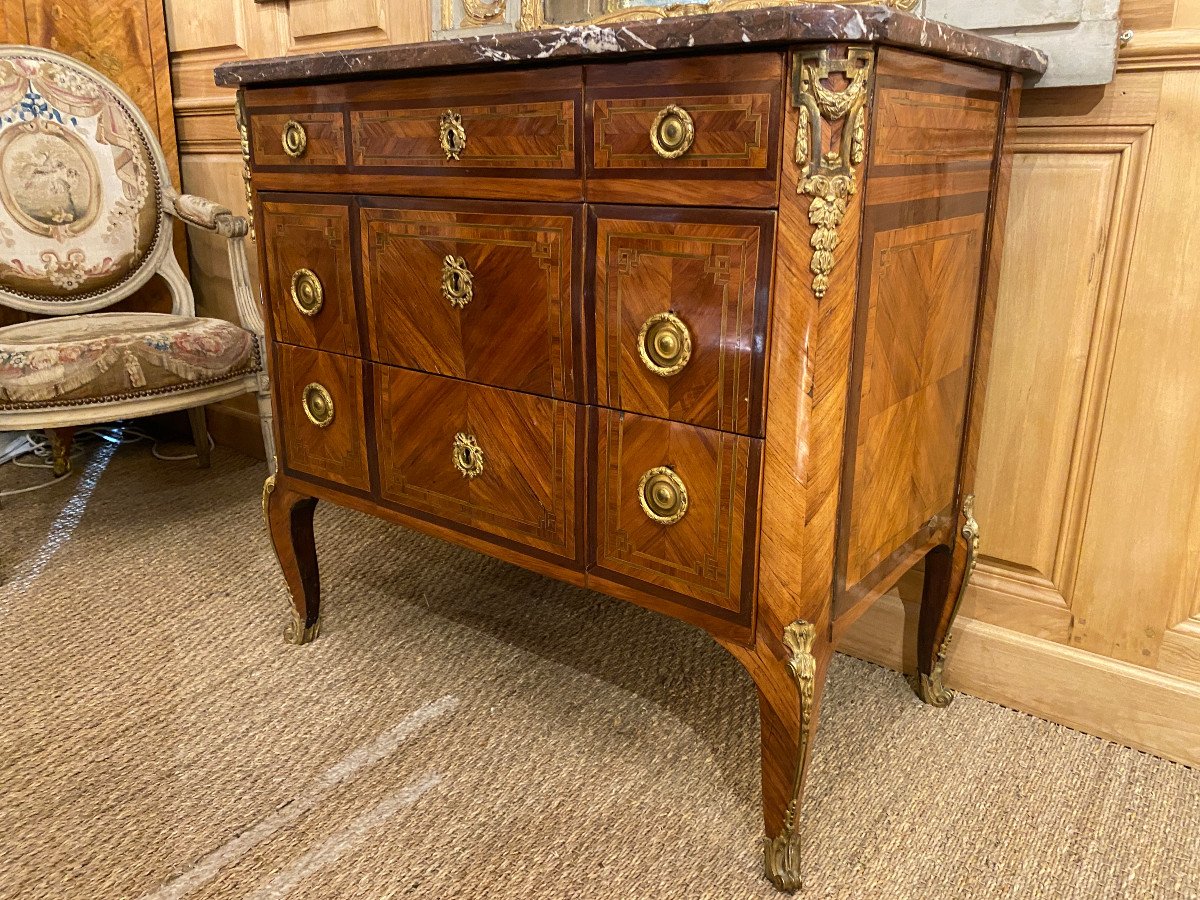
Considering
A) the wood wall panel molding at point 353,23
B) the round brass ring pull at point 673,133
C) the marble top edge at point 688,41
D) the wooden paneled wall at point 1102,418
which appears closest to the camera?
the marble top edge at point 688,41

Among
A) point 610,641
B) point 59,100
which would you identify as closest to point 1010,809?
point 610,641

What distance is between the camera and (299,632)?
1.80 m

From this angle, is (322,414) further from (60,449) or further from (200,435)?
(60,449)

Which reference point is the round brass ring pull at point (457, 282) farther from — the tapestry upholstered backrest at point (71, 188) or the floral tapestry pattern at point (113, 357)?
the tapestry upholstered backrest at point (71, 188)

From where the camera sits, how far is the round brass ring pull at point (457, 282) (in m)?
1.29

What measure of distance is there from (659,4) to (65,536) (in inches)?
72.5

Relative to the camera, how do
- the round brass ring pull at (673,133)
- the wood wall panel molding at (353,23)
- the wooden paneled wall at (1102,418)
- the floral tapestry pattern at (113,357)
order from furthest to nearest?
1. the wood wall panel molding at (353,23)
2. the floral tapestry pattern at (113,357)
3. the wooden paneled wall at (1102,418)
4. the round brass ring pull at (673,133)

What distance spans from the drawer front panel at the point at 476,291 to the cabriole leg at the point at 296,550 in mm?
435

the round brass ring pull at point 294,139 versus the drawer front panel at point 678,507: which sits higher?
the round brass ring pull at point 294,139

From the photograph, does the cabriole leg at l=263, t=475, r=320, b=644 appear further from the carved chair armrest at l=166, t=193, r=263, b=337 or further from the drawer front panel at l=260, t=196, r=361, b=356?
the carved chair armrest at l=166, t=193, r=263, b=337

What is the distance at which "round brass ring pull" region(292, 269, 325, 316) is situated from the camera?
4.95 feet

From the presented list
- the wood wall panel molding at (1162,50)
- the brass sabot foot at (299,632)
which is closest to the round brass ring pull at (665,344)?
the wood wall panel molding at (1162,50)

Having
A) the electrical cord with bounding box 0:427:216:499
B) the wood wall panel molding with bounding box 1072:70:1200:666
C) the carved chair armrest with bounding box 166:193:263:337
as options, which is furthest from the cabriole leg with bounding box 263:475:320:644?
the wood wall panel molding with bounding box 1072:70:1200:666

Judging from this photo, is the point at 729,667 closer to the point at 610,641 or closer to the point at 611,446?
the point at 610,641
